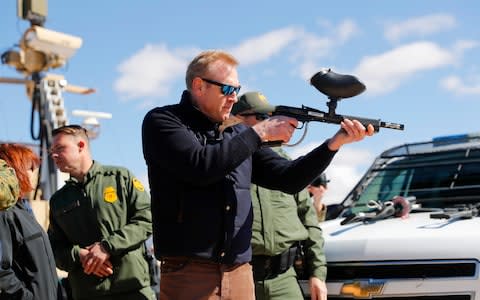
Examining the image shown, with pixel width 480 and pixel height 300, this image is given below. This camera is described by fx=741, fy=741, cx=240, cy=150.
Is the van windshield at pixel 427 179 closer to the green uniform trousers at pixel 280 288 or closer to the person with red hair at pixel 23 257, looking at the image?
the green uniform trousers at pixel 280 288

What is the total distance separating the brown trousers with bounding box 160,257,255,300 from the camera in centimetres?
289

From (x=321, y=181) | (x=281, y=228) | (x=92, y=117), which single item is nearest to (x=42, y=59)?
(x=92, y=117)

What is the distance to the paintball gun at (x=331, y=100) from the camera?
2.95 meters

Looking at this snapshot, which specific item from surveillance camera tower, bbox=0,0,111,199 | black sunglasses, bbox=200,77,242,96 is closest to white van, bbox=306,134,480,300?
black sunglasses, bbox=200,77,242,96

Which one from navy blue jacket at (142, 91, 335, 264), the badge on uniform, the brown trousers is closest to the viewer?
navy blue jacket at (142, 91, 335, 264)

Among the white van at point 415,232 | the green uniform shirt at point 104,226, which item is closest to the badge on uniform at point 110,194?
the green uniform shirt at point 104,226

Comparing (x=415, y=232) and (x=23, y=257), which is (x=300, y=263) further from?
(x=23, y=257)

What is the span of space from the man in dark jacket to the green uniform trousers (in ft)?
3.75

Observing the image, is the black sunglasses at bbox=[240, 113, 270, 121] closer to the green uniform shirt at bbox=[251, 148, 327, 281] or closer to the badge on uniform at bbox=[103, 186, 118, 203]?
the green uniform shirt at bbox=[251, 148, 327, 281]

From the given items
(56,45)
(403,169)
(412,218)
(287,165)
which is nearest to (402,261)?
(412,218)

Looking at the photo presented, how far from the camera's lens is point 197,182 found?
9.18ft

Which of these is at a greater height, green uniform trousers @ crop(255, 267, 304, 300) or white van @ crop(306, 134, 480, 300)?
white van @ crop(306, 134, 480, 300)

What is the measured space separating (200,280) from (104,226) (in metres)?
1.62

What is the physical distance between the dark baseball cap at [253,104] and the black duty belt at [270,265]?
849 millimetres
